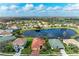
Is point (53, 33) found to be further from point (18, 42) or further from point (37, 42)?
point (18, 42)

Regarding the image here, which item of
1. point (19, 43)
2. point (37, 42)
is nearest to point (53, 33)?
point (37, 42)

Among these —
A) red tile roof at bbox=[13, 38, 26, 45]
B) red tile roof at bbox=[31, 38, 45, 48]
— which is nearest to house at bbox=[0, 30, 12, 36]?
red tile roof at bbox=[13, 38, 26, 45]

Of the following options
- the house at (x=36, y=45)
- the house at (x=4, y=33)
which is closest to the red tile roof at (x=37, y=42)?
the house at (x=36, y=45)

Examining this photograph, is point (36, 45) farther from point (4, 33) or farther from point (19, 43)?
point (4, 33)

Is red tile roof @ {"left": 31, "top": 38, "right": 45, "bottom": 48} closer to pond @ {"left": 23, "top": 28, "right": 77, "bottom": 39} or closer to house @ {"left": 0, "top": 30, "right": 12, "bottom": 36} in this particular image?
pond @ {"left": 23, "top": 28, "right": 77, "bottom": 39}

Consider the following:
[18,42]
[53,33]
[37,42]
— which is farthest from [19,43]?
[53,33]
